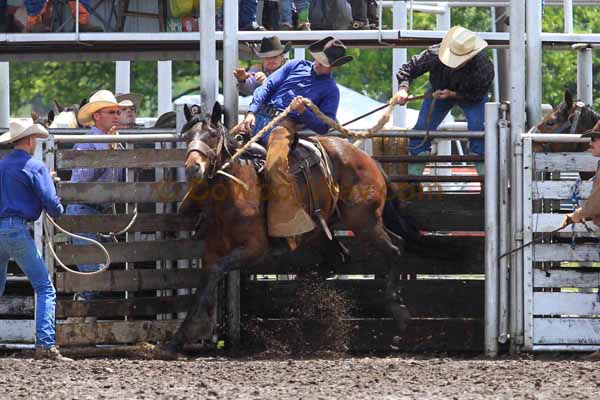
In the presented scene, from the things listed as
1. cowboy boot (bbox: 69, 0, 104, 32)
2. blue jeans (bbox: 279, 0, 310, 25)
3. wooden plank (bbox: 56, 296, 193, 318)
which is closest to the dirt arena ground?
wooden plank (bbox: 56, 296, 193, 318)

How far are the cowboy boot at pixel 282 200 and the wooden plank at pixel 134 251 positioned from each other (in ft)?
2.49

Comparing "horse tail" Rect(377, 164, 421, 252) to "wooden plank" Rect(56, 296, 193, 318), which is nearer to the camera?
"wooden plank" Rect(56, 296, 193, 318)

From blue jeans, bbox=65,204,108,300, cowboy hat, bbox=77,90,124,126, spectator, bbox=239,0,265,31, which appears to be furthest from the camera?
spectator, bbox=239,0,265,31

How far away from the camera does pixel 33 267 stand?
9.70m

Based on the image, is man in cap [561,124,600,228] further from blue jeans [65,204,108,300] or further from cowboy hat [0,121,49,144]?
cowboy hat [0,121,49,144]

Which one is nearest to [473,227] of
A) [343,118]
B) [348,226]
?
[348,226]

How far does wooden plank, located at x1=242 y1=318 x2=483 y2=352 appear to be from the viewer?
35.2ft

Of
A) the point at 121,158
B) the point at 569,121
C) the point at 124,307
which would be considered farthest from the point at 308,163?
the point at 569,121

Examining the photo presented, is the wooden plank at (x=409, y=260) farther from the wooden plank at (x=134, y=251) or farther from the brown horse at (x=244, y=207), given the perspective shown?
the wooden plank at (x=134, y=251)

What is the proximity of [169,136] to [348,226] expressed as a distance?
5.55ft

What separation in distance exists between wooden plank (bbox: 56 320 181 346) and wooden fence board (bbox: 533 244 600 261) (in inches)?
115

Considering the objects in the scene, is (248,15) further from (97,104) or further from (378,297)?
(378,297)

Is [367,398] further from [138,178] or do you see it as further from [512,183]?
[138,178]

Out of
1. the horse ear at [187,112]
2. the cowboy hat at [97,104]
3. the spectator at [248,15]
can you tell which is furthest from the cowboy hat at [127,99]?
the horse ear at [187,112]
